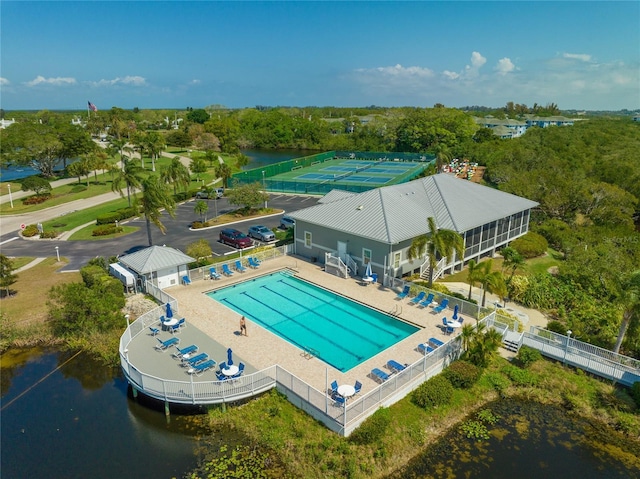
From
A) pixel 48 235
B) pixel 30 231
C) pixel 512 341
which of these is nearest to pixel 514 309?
pixel 512 341

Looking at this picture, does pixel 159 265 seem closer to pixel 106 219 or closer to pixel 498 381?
pixel 498 381

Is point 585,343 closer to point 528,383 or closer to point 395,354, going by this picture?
point 528,383

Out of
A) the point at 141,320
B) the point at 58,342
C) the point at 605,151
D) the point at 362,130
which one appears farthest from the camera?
the point at 362,130

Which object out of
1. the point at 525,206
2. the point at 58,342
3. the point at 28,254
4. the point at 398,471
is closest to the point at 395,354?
the point at 398,471

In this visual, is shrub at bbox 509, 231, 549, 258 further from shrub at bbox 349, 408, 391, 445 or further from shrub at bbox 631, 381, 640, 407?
shrub at bbox 349, 408, 391, 445

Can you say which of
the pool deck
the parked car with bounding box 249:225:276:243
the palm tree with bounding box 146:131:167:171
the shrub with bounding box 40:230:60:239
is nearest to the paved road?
the shrub with bounding box 40:230:60:239

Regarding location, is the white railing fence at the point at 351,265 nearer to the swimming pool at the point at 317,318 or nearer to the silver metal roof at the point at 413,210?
the silver metal roof at the point at 413,210

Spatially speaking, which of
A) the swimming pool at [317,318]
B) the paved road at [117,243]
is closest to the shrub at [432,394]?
the swimming pool at [317,318]
